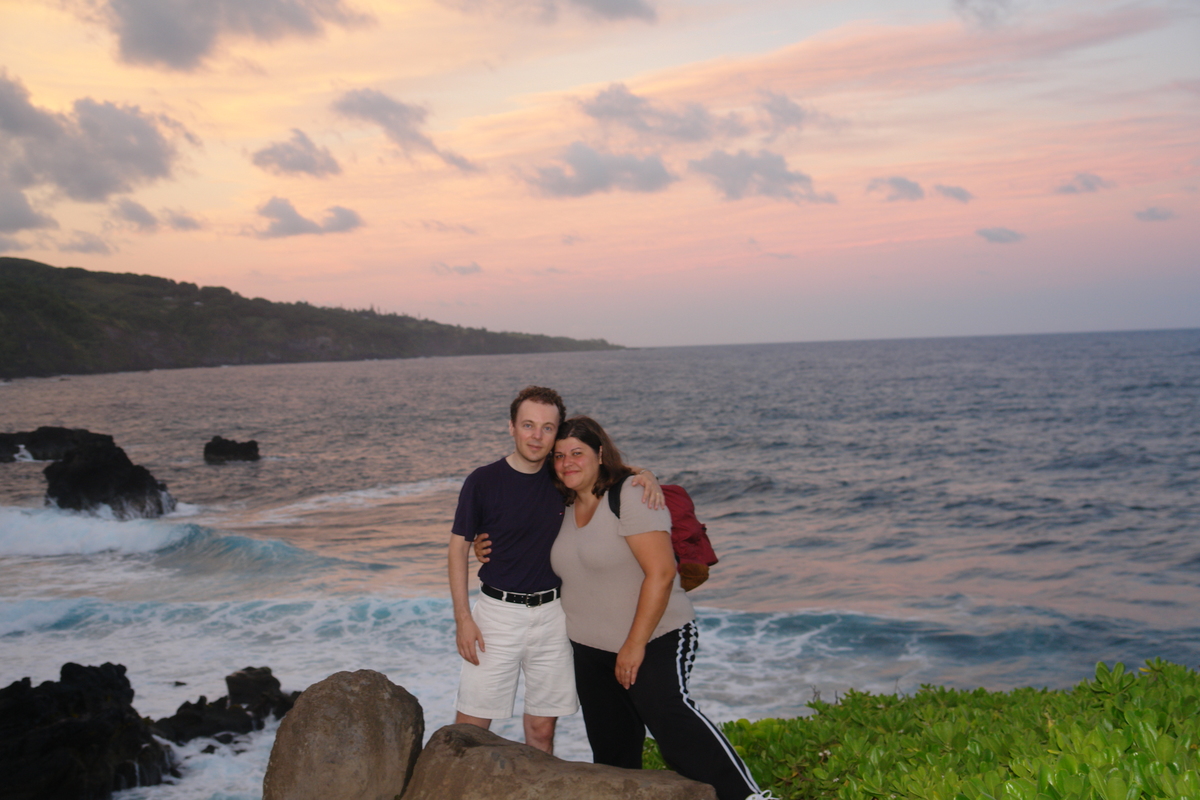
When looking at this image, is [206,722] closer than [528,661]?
No

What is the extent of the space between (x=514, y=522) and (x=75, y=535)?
20.5 meters

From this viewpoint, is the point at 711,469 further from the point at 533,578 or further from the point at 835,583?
the point at 533,578

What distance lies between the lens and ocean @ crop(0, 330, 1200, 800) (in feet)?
36.5

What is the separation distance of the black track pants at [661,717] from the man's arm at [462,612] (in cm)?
59

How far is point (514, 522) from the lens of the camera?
4.43 metres

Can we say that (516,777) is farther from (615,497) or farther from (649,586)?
(615,497)

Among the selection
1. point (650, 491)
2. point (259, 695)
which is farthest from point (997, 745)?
point (259, 695)

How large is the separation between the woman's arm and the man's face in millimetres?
794

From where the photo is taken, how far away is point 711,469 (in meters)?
30.4

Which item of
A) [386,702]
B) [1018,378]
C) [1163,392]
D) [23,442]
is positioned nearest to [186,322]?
[23,442]

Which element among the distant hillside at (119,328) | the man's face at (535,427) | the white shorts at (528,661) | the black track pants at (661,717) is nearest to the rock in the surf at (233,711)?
the white shorts at (528,661)

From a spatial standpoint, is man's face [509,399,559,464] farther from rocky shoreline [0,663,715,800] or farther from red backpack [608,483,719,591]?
rocky shoreline [0,663,715,800]

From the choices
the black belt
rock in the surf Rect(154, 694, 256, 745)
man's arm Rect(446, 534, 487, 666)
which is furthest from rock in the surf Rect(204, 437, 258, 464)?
the black belt

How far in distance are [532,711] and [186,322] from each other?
633 feet
